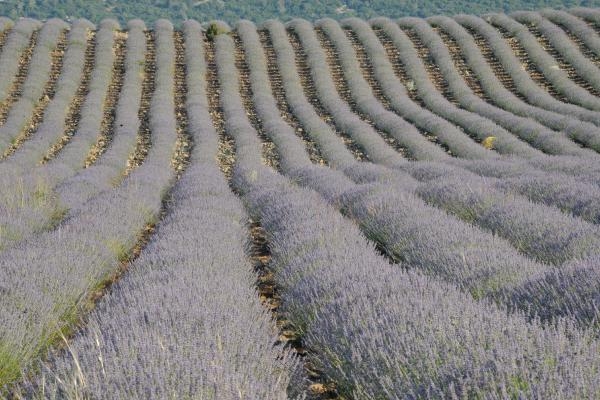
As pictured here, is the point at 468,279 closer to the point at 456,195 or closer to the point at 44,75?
the point at 456,195

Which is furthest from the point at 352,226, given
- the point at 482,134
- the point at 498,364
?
the point at 482,134

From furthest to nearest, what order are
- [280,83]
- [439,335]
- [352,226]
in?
[280,83] → [352,226] → [439,335]

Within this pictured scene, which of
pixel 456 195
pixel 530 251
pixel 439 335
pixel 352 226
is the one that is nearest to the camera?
pixel 439 335

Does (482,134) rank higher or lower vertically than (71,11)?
higher

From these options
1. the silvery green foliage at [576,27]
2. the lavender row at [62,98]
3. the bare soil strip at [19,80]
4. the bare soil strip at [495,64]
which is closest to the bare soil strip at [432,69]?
the bare soil strip at [495,64]

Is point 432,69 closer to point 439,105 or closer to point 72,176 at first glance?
point 439,105

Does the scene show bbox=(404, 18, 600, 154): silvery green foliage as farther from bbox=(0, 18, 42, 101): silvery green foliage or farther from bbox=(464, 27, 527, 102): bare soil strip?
bbox=(0, 18, 42, 101): silvery green foliage

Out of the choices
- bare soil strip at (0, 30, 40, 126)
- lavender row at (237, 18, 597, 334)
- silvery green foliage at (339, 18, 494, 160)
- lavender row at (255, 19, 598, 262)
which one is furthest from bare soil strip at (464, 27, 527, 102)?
bare soil strip at (0, 30, 40, 126)

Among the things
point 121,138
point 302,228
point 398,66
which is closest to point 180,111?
point 121,138
